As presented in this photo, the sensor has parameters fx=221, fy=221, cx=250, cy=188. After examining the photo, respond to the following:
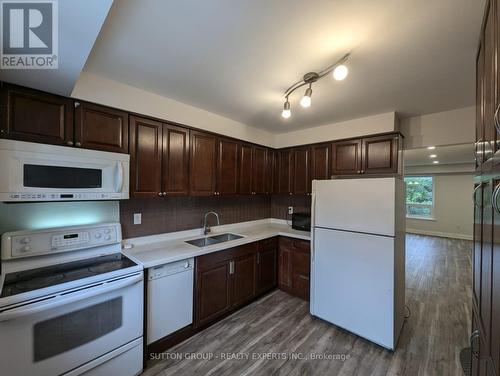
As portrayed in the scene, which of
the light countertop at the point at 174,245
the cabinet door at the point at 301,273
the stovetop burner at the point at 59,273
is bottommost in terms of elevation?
the cabinet door at the point at 301,273

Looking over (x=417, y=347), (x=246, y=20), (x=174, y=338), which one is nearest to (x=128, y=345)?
(x=174, y=338)

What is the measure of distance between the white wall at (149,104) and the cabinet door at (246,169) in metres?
0.22

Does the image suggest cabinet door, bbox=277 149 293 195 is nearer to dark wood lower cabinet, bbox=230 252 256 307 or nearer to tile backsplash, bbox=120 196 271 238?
tile backsplash, bbox=120 196 271 238

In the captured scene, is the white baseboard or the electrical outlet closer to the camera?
the electrical outlet

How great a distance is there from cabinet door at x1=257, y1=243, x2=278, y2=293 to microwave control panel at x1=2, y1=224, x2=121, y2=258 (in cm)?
174

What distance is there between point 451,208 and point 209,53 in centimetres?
895

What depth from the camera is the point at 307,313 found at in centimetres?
270

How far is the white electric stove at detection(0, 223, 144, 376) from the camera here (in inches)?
50.4

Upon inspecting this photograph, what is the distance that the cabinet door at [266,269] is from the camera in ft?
9.76

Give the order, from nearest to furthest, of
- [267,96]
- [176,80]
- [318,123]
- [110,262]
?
[110,262]
[176,80]
[267,96]
[318,123]

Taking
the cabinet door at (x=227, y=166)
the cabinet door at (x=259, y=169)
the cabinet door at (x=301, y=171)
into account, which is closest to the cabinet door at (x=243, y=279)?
the cabinet door at (x=227, y=166)

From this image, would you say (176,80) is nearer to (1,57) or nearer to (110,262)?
(1,57)

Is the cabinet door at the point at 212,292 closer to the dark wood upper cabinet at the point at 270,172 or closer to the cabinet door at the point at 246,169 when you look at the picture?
the cabinet door at the point at 246,169

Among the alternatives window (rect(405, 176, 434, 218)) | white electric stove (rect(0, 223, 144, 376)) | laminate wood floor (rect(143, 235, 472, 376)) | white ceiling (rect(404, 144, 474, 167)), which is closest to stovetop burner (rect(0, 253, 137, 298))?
white electric stove (rect(0, 223, 144, 376))
